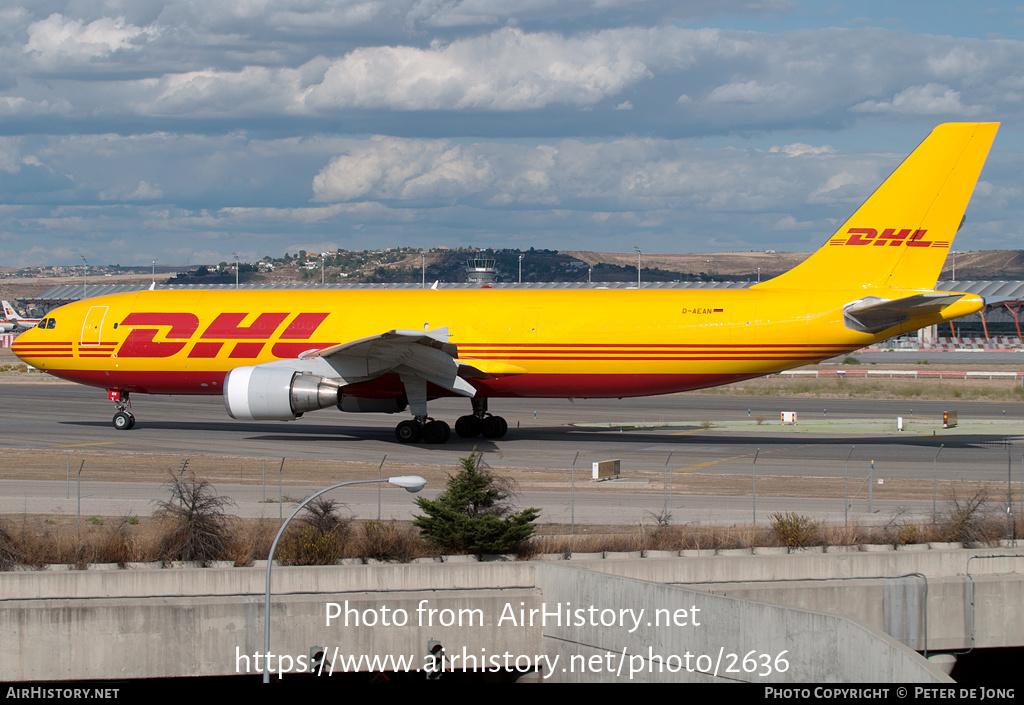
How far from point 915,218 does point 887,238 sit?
1098mm

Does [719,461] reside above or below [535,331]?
below

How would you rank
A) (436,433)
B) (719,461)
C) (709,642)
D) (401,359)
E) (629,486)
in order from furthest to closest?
(436,433) → (401,359) → (719,461) → (629,486) → (709,642)

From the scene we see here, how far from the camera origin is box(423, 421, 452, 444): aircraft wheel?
1387 inches

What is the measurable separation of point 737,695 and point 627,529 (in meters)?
5.86

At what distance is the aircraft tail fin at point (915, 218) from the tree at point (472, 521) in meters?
17.8

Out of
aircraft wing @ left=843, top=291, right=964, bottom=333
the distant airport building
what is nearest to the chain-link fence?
aircraft wing @ left=843, top=291, right=964, bottom=333

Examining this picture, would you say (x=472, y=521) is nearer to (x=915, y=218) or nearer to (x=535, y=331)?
(x=535, y=331)

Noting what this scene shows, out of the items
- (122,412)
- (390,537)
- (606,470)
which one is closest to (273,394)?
(122,412)

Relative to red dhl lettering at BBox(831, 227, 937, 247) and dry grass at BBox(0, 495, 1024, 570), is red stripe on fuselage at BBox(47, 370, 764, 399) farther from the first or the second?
dry grass at BBox(0, 495, 1024, 570)

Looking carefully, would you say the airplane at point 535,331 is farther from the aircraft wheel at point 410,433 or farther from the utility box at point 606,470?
the utility box at point 606,470

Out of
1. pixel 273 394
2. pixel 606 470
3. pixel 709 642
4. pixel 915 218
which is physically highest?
pixel 915 218

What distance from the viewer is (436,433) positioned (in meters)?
35.3

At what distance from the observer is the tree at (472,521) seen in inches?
792

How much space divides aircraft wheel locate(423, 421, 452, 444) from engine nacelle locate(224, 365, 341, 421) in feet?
11.9
